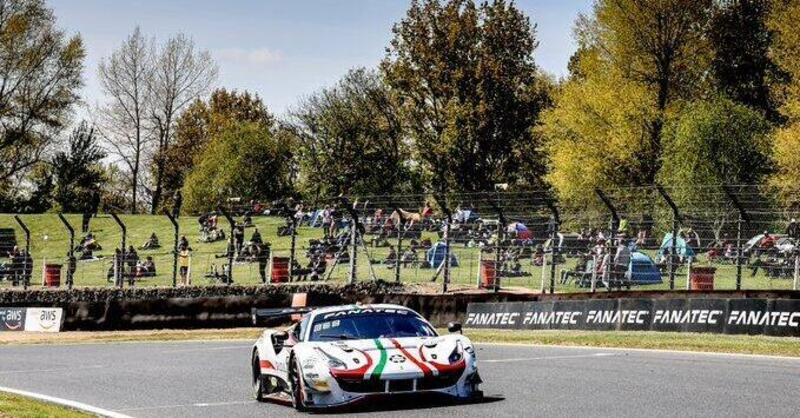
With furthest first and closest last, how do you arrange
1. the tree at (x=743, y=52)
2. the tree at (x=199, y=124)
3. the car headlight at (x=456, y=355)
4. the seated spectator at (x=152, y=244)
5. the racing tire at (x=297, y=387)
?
the tree at (x=199, y=124), the tree at (x=743, y=52), the seated spectator at (x=152, y=244), the racing tire at (x=297, y=387), the car headlight at (x=456, y=355)

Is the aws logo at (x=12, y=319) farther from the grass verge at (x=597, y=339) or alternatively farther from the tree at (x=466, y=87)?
the tree at (x=466, y=87)

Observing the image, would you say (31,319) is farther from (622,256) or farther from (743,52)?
(743,52)

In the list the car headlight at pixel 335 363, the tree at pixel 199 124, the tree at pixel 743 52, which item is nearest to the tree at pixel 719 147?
the tree at pixel 743 52

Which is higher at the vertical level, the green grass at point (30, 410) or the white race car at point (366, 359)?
the white race car at point (366, 359)

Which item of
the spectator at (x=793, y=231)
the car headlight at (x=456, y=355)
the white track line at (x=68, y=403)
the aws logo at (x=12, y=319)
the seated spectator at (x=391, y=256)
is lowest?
the aws logo at (x=12, y=319)

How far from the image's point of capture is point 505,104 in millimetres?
66625

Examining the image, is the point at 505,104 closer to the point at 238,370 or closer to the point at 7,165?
the point at 7,165

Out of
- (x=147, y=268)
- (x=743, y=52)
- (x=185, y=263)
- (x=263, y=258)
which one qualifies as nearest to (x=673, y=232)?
(x=263, y=258)

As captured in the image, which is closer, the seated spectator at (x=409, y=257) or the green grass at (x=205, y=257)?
the green grass at (x=205, y=257)

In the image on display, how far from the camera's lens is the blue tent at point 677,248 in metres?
28.2

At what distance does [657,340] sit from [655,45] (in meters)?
32.0

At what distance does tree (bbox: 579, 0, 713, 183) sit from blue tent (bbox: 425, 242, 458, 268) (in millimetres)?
19158

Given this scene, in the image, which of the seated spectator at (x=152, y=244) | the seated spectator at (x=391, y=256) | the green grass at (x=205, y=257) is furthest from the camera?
the seated spectator at (x=152, y=244)

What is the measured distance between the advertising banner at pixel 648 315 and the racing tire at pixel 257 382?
10.3 m
